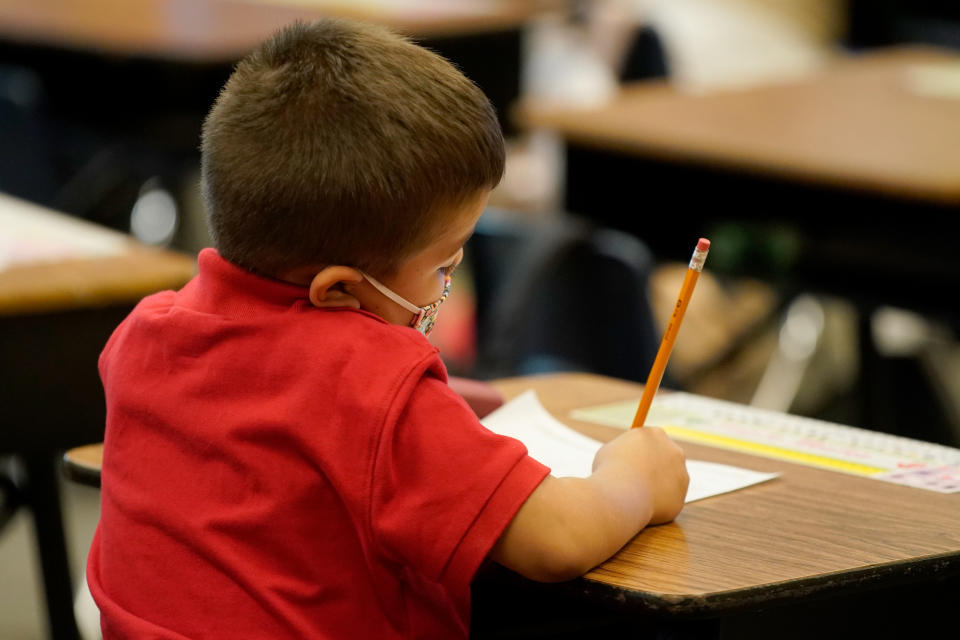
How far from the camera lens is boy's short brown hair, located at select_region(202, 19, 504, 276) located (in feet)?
3.24

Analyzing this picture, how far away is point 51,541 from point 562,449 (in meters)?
1.26

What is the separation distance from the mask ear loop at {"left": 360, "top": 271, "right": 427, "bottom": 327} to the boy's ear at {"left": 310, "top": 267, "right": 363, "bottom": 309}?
1 centimetres

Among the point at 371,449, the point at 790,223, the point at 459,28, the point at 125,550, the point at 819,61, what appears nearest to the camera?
the point at 371,449

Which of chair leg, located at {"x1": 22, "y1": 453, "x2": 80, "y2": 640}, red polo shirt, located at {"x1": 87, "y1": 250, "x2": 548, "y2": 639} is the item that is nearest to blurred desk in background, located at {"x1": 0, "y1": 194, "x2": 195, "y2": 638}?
chair leg, located at {"x1": 22, "y1": 453, "x2": 80, "y2": 640}

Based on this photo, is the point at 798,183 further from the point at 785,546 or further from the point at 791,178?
the point at 785,546

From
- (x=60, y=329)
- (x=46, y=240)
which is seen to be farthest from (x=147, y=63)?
(x=60, y=329)

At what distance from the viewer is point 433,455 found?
3.18ft

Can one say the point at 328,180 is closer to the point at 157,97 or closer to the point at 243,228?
the point at 243,228

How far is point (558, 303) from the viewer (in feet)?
8.00

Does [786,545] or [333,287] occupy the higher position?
[333,287]


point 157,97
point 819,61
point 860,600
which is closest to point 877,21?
point 819,61

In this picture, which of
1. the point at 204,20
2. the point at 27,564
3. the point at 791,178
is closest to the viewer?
the point at 791,178

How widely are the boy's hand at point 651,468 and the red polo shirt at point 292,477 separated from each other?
121mm

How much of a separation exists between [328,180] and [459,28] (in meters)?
3.24
